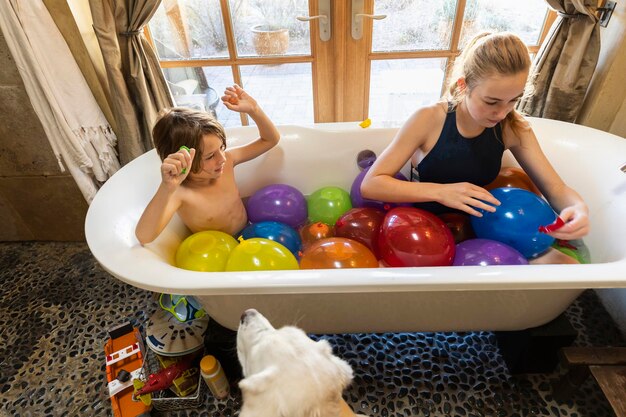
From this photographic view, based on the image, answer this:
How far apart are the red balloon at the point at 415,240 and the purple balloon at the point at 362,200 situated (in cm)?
21

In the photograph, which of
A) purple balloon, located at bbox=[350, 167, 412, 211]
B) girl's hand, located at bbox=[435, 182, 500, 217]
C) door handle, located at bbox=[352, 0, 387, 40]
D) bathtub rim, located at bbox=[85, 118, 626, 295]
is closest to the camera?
bathtub rim, located at bbox=[85, 118, 626, 295]

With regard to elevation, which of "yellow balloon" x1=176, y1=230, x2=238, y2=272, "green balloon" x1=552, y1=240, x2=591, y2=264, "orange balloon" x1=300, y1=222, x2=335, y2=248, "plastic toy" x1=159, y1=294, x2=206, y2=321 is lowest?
"plastic toy" x1=159, y1=294, x2=206, y2=321

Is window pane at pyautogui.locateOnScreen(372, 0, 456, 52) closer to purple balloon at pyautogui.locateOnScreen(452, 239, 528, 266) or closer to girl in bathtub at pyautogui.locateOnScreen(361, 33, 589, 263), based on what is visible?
girl in bathtub at pyautogui.locateOnScreen(361, 33, 589, 263)

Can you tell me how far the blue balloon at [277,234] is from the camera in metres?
1.32

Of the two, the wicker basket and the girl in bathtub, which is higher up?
the girl in bathtub

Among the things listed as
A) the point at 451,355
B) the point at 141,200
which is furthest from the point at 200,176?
the point at 451,355

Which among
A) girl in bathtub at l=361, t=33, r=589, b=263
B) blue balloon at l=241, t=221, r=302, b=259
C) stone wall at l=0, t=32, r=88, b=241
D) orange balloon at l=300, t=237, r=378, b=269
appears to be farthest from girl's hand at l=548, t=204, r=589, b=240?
stone wall at l=0, t=32, r=88, b=241

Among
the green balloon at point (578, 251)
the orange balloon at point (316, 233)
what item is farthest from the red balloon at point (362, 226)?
the green balloon at point (578, 251)

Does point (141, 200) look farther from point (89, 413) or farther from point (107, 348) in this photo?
point (89, 413)

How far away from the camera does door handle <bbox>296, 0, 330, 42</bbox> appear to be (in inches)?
66.0

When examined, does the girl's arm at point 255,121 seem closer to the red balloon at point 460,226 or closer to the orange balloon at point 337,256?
the orange balloon at point 337,256

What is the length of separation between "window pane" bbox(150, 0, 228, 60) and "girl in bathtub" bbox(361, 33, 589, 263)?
110 cm

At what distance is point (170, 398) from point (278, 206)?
2.48ft

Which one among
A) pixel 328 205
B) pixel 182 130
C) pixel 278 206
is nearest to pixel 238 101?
pixel 182 130
